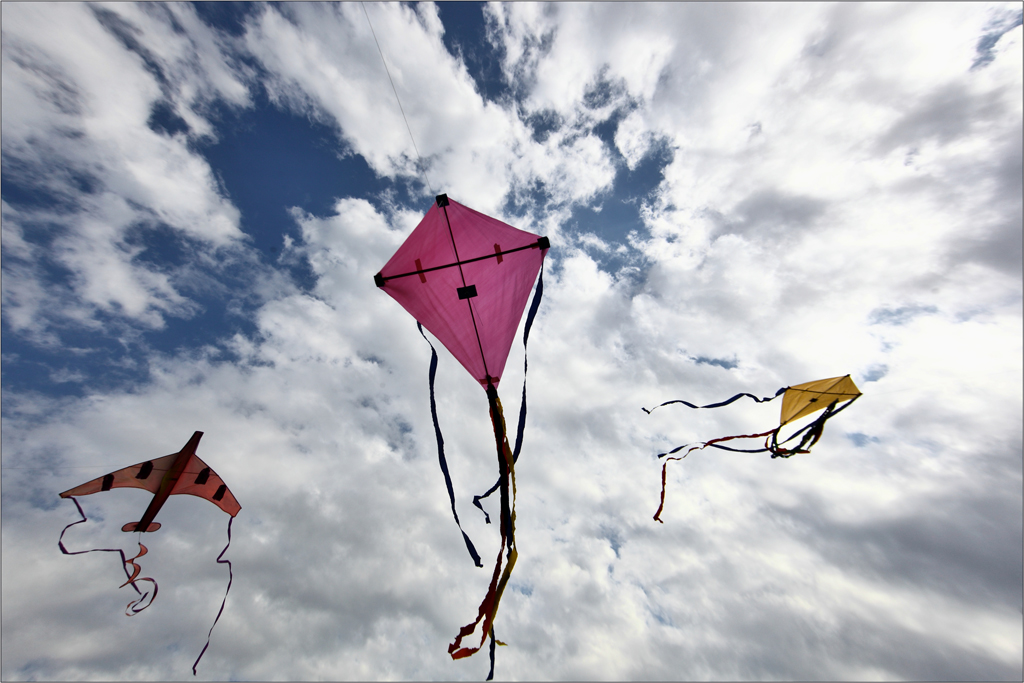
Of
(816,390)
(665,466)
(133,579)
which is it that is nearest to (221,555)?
(133,579)

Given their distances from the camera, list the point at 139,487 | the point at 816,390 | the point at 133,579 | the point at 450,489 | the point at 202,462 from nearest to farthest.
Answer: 1. the point at 450,489
2. the point at 133,579
3. the point at 816,390
4. the point at 139,487
5. the point at 202,462

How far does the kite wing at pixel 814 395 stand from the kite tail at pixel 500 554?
669 centimetres

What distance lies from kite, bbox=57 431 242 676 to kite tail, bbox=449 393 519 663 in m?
6.30

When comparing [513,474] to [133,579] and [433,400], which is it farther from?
[133,579]

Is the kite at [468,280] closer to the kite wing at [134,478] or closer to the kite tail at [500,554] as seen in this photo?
the kite tail at [500,554]

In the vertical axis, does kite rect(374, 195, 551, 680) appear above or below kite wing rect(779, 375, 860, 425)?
above

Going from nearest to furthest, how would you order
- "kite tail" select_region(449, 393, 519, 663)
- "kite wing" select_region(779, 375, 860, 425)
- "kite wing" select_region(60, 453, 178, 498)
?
"kite tail" select_region(449, 393, 519, 663) → "kite wing" select_region(779, 375, 860, 425) → "kite wing" select_region(60, 453, 178, 498)

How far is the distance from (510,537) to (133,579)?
9023 mm

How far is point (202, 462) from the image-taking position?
37.4ft

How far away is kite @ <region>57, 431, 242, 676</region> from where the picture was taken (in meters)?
9.62

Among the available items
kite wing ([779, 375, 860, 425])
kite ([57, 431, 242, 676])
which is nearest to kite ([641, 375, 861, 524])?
kite wing ([779, 375, 860, 425])

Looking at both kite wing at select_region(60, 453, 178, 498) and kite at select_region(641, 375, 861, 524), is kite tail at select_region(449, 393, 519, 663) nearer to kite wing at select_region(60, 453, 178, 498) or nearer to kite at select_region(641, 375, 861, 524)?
kite at select_region(641, 375, 861, 524)

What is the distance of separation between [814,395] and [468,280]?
9.22 meters

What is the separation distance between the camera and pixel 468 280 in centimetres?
1037
